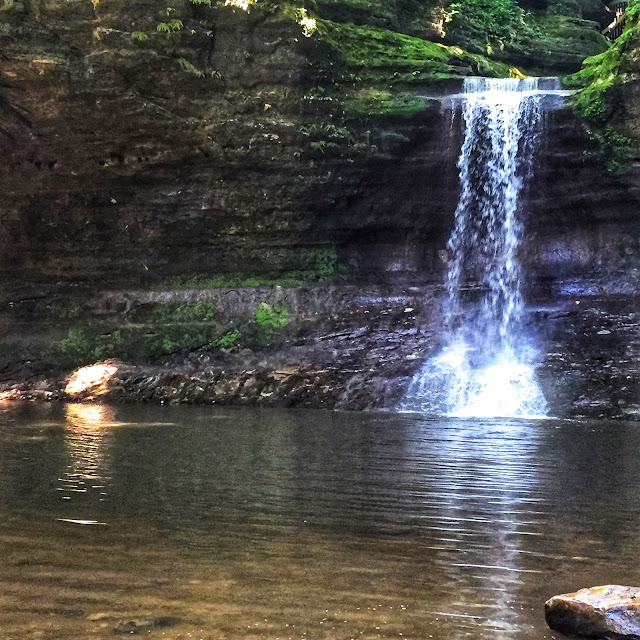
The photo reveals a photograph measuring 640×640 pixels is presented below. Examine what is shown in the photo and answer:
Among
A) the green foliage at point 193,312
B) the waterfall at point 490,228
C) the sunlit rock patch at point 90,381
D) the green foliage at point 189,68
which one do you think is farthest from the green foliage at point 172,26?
the sunlit rock patch at point 90,381

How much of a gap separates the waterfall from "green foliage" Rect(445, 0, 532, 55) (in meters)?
4.04

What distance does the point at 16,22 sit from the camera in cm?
1714

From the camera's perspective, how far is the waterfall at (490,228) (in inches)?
704

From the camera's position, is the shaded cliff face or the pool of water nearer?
the pool of water

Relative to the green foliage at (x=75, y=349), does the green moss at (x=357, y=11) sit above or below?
above

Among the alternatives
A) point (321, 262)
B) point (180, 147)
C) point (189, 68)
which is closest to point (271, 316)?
point (321, 262)

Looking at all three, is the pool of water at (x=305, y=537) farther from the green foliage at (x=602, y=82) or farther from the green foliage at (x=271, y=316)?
the green foliage at (x=602, y=82)

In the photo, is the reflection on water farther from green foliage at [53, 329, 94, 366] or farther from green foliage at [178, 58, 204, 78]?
green foliage at [178, 58, 204, 78]

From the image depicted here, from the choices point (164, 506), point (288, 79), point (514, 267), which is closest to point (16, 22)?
point (288, 79)

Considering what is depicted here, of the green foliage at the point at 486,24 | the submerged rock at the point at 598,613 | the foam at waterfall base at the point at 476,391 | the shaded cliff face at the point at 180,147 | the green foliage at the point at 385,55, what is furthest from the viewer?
the green foliage at the point at 486,24

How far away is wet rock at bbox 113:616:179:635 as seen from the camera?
3.12m

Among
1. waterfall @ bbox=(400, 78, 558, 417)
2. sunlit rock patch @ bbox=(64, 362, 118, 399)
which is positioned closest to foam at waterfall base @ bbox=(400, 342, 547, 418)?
waterfall @ bbox=(400, 78, 558, 417)

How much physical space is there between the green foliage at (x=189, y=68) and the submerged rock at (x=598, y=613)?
17.2m

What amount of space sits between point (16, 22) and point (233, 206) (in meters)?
6.53
